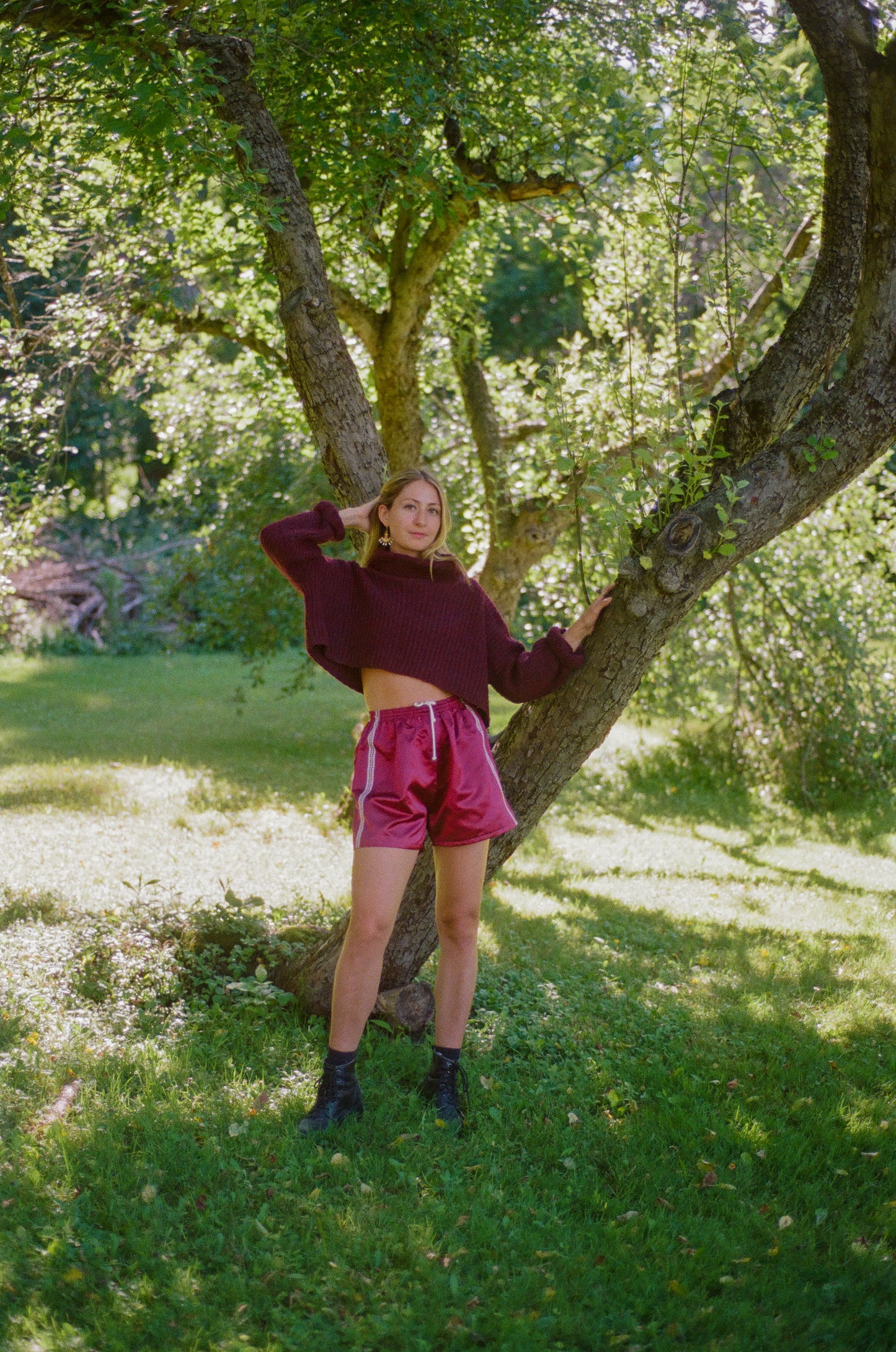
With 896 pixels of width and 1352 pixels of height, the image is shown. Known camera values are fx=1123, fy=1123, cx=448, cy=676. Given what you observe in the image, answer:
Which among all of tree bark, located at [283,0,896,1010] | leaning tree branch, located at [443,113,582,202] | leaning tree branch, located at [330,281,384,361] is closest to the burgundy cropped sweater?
tree bark, located at [283,0,896,1010]

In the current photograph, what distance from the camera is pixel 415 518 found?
132 inches

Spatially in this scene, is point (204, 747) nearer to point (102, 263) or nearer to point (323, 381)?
point (102, 263)

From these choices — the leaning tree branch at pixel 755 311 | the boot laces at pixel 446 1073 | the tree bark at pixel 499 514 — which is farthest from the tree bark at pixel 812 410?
the tree bark at pixel 499 514

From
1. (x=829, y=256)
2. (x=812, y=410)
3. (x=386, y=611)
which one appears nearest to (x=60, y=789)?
(x=386, y=611)

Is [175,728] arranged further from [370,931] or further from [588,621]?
[370,931]

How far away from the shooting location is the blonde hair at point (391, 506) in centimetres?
339

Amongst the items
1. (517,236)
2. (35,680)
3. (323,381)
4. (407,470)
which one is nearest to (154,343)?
(517,236)

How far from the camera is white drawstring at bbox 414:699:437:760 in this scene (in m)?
3.24

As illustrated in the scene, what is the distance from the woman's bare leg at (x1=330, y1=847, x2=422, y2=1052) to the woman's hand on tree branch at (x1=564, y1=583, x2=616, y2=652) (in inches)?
35.6

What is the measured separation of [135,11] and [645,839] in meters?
6.03

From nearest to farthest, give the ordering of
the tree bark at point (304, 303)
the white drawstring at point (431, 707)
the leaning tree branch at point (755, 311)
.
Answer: the white drawstring at point (431, 707)
the tree bark at point (304, 303)
the leaning tree branch at point (755, 311)

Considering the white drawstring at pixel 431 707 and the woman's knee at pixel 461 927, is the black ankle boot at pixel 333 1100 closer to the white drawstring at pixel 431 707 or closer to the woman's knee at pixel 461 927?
the woman's knee at pixel 461 927

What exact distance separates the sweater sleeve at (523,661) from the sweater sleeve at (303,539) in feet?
1.71

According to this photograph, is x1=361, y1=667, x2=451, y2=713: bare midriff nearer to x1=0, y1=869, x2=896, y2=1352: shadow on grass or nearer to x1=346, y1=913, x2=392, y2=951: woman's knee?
x1=346, y1=913, x2=392, y2=951: woman's knee
